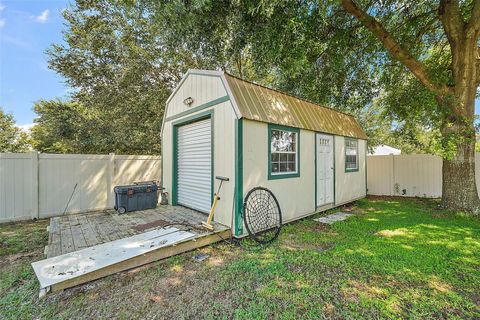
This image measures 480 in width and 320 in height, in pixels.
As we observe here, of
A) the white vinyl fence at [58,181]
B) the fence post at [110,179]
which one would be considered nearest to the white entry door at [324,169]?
the white vinyl fence at [58,181]

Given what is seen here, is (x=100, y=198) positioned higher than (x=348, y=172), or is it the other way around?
(x=348, y=172)

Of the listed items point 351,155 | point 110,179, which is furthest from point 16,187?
point 351,155

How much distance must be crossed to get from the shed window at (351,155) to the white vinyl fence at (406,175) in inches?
100

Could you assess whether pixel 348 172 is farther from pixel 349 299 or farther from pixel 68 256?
pixel 68 256

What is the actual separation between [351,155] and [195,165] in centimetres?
531

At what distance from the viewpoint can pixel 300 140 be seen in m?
5.33

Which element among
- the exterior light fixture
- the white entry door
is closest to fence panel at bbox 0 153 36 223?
the exterior light fixture

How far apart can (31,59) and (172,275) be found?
10.7 m

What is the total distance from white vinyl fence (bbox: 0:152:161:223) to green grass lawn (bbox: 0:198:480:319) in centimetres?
153

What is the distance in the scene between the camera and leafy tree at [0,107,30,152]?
16141 millimetres

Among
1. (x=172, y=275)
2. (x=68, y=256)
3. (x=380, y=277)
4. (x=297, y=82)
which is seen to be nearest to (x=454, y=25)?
(x=297, y=82)

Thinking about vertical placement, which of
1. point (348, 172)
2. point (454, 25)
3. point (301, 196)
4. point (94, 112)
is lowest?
point (301, 196)

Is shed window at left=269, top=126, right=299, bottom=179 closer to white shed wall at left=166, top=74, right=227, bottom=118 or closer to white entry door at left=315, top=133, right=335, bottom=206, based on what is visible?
white entry door at left=315, top=133, right=335, bottom=206

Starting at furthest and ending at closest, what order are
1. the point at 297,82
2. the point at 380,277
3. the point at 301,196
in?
the point at 297,82 < the point at 301,196 < the point at 380,277
